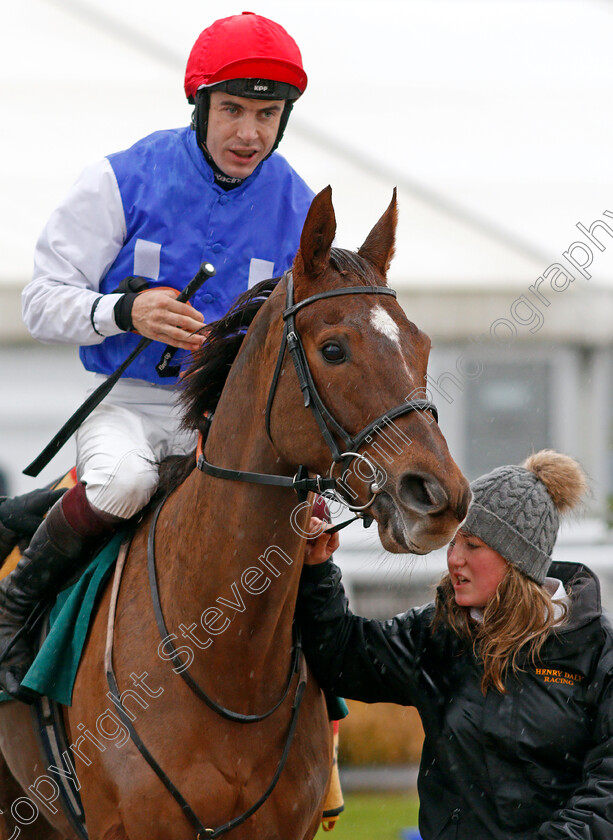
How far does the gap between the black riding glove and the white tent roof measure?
3639 millimetres

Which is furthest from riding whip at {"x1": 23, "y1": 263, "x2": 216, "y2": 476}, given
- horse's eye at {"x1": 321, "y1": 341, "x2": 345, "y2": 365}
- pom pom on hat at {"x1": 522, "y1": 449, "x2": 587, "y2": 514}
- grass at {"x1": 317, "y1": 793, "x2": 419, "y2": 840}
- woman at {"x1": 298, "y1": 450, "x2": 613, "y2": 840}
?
grass at {"x1": 317, "y1": 793, "x2": 419, "y2": 840}

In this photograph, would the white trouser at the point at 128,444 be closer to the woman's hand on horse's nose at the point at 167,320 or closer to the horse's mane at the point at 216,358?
the horse's mane at the point at 216,358

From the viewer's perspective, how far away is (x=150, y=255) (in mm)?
3129

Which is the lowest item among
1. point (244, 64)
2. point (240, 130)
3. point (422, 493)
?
point (422, 493)

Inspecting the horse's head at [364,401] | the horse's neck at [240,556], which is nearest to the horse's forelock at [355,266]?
the horse's head at [364,401]

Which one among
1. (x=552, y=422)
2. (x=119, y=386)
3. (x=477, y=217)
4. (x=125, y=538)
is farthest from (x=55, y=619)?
(x=552, y=422)

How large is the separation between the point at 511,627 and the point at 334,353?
962 mm

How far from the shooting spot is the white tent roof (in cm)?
676

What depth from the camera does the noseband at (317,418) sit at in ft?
7.35

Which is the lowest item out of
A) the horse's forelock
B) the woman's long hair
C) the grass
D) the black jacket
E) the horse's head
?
the grass

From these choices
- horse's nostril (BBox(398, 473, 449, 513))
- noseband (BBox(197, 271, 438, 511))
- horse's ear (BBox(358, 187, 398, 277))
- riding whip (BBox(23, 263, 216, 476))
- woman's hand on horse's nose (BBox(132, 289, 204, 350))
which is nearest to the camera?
horse's nostril (BBox(398, 473, 449, 513))

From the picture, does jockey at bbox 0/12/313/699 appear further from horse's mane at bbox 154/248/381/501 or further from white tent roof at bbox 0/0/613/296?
white tent roof at bbox 0/0/613/296

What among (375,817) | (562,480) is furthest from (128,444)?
(375,817)

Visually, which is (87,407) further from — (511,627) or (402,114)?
(402,114)
